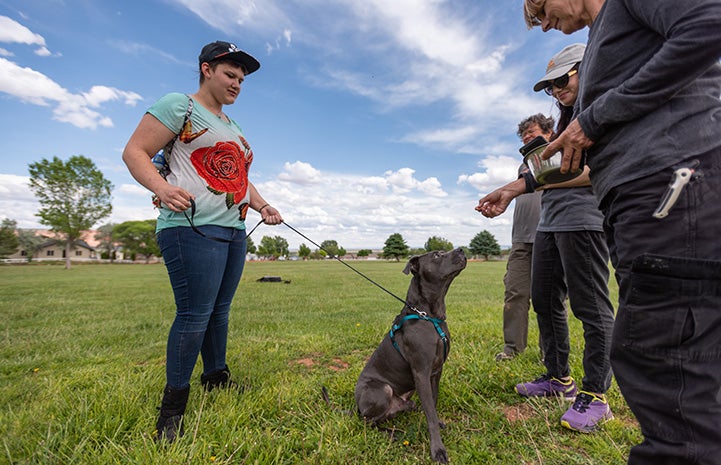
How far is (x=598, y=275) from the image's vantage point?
292cm

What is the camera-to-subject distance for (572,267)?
300 centimetres

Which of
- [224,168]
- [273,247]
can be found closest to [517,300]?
[224,168]

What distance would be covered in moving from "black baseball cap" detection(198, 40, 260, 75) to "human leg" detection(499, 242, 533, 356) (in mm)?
4258

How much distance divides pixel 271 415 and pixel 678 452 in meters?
2.74

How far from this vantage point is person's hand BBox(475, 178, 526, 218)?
294cm

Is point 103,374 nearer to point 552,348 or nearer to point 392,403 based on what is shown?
point 392,403

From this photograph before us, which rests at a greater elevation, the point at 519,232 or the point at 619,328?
the point at 519,232

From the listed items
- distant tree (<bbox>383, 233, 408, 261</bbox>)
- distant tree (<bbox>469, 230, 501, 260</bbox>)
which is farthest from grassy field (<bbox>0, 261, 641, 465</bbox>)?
distant tree (<bbox>469, 230, 501, 260</bbox>)

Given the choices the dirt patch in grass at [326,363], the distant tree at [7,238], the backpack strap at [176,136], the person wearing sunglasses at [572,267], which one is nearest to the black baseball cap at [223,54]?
the backpack strap at [176,136]

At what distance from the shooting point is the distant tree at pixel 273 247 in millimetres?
116938

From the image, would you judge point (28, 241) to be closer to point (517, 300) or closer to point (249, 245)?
point (249, 245)

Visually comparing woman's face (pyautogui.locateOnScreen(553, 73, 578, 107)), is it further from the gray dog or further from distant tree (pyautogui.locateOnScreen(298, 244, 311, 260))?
distant tree (pyautogui.locateOnScreen(298, 244, 311, 260))

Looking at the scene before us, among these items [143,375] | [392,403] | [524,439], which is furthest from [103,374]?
[524,439]

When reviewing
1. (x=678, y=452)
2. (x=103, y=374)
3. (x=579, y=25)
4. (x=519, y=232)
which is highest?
(x=579, y=25)
